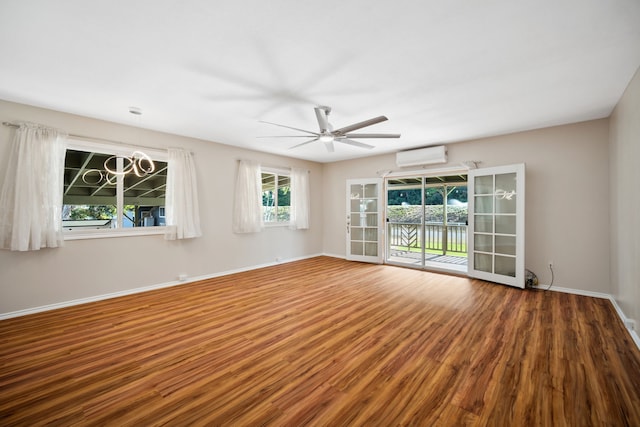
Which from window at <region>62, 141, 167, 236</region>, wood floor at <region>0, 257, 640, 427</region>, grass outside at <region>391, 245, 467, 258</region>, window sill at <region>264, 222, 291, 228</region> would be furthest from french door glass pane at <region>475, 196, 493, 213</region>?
window at <region>62, 141, 167, 236</region>

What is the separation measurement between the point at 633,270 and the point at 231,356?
4034mm

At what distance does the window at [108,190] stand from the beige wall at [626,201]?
5481mm

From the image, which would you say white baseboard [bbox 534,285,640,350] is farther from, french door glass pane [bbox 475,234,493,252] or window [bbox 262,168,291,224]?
window [bbox 262,168,291,224]

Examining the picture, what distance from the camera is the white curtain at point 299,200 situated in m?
6.43

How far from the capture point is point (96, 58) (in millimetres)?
2307

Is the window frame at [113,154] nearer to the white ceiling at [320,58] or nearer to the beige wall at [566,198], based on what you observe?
the white ceiling at [320,58]

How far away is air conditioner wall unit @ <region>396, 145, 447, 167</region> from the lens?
16.8 ft

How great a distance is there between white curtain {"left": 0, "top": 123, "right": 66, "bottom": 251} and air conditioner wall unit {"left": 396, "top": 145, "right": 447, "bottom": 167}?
18.6ft

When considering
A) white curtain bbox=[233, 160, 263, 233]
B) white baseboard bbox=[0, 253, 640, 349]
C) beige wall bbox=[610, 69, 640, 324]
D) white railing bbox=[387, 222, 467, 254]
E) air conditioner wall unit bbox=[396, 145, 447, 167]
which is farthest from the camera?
white railing bbox=[387, 222, 467, 254]

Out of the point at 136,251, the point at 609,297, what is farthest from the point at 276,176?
the point at 609,297

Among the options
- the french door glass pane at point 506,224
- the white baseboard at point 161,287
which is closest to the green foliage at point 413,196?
the french door glass pane at point 506,224

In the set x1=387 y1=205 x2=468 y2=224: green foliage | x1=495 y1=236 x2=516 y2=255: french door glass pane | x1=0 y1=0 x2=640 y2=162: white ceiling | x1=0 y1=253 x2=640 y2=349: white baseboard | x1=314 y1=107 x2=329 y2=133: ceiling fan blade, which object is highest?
x1=0 y1=0 x2=640 y2=162: white ceiling

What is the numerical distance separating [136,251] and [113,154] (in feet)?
5.02

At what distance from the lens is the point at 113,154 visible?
156 inches
